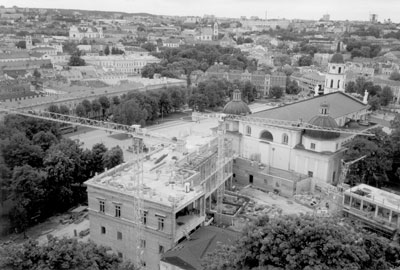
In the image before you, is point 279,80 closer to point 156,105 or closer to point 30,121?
point 156,105

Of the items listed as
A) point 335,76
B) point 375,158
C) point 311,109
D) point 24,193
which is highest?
point 335,76

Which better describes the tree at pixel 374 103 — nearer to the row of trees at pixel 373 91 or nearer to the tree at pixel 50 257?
the row of trees at pixel 373 91

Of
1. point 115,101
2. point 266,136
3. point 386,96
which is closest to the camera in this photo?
point 266,136

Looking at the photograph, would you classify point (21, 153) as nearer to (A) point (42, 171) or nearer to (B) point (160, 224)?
(A) point (42, 171)

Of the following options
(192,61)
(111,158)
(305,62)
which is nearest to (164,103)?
(111,158)

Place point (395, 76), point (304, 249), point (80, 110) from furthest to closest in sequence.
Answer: point (395, 76), point (80, 110), point (304, 249)

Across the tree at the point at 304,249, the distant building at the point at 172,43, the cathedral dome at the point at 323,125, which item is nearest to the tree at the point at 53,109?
the cathedral dome at the point at 323,125
